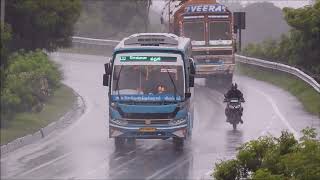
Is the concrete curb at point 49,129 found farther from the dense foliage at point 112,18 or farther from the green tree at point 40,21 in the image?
the dense foliage at point 112,18

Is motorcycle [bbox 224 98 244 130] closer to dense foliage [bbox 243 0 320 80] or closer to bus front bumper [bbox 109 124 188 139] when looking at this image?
bus front bumper [bbox 109 124 188 139]

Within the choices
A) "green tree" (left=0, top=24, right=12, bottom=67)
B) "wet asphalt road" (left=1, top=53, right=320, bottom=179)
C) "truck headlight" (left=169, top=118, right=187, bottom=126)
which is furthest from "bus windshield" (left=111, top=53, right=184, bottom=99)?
"green tree" (left=0, top=24, right=12, bottom=67)

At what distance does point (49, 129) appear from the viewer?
30.0 meters

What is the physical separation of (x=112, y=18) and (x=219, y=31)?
23759 millimetres

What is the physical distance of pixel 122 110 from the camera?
2538 cm

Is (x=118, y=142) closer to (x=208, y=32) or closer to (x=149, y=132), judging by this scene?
(x=149, y=132)

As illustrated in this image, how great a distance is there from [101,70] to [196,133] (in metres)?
17.8

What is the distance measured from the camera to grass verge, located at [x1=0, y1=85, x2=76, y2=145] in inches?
1097

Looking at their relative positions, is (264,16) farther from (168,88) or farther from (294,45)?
(168,88)

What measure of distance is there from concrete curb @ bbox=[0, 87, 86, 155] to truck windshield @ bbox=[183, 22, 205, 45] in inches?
207

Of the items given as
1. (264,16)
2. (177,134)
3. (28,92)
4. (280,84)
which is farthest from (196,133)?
(264,16)

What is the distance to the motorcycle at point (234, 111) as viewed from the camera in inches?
1151

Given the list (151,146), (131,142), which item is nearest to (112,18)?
(131,142)

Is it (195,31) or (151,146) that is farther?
(195,31)
